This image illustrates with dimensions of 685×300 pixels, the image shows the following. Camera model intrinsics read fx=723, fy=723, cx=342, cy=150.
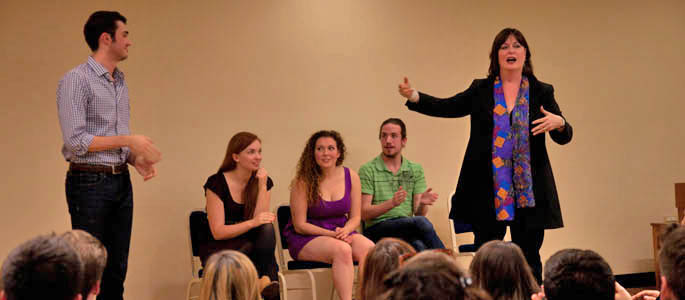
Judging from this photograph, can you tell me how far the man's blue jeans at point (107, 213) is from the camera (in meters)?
3.02

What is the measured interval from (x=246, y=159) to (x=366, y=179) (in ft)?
3.01

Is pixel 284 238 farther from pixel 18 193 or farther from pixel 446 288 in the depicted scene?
pixel 446 288

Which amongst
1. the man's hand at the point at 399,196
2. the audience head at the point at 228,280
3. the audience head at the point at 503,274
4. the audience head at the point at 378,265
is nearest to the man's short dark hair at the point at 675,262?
the audience head at the point at 503,274

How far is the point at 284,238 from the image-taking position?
14.7 ft

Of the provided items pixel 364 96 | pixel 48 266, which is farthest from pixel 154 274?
pixel 48 266

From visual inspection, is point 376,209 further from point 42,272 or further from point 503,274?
point 42,272

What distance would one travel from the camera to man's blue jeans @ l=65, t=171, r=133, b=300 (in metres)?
3.02

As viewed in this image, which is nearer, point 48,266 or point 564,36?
point 48,266

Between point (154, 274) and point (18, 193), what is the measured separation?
96 cm

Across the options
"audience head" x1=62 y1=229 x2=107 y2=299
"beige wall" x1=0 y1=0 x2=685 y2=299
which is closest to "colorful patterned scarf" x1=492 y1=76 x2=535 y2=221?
"audience head" x1=62 y1=229 x2=107 y2=299

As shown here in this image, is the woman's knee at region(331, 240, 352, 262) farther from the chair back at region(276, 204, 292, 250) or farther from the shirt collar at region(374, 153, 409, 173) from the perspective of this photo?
the shirt collar at region(374, 153, 409, 173)

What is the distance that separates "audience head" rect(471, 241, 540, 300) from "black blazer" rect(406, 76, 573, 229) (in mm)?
946

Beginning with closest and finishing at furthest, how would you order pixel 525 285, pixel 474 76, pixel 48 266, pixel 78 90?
pixel 48 266
pixel 525 285
pixel 78 90
pixel 474 76

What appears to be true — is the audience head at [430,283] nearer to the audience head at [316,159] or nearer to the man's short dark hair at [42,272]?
the man's short dark hair at [42,272]
